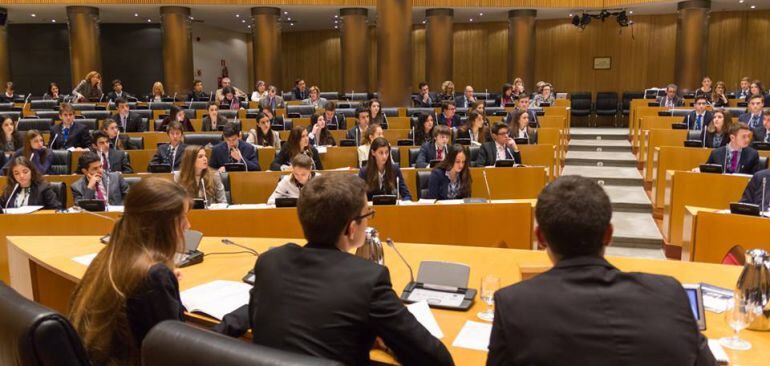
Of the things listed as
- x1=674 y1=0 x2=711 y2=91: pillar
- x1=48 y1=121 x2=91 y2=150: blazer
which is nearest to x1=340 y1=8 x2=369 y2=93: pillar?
x1=674 y1=0 x2=711 y2=91: pillar

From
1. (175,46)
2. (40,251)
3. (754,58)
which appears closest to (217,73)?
(175,46)

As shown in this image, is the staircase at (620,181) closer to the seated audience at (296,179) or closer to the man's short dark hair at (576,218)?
the seated audience at (296,179)

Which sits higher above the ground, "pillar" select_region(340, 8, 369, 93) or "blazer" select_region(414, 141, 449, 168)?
"pillar" select_region(340, 8, 369, 93)

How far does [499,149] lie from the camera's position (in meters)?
7.78

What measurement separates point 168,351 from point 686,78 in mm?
15987

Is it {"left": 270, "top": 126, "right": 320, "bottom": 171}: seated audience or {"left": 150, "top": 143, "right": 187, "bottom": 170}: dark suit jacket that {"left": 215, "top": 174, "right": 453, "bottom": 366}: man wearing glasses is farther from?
{"left": 150, "top": 143, "right": 187, "bottom": 170}: dark suit jacket

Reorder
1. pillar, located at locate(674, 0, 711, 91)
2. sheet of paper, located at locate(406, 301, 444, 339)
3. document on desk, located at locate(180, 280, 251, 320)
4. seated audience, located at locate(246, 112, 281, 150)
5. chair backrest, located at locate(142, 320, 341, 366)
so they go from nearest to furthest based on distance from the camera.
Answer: chair backrest, located at locate(142, 320, 341, 366) → sheet of paper, located at locate(406, 301, 444, 339) → document on desk, located at locate(180, 280, 251, 320) → seated audience, located at locate(246, 112, 281, 150) → pillar, located at locate(674, 0, 711, 91)

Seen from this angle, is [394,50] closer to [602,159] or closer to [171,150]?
[602,159]

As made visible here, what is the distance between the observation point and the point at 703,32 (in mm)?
→ 15008

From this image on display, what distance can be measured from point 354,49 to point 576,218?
50.6ft

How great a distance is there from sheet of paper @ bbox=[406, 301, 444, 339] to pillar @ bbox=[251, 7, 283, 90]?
1468 cm

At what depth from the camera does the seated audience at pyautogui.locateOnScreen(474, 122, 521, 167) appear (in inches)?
303

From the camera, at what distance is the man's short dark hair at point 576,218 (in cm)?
165

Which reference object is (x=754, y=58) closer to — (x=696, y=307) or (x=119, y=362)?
(x=696, y=307)
